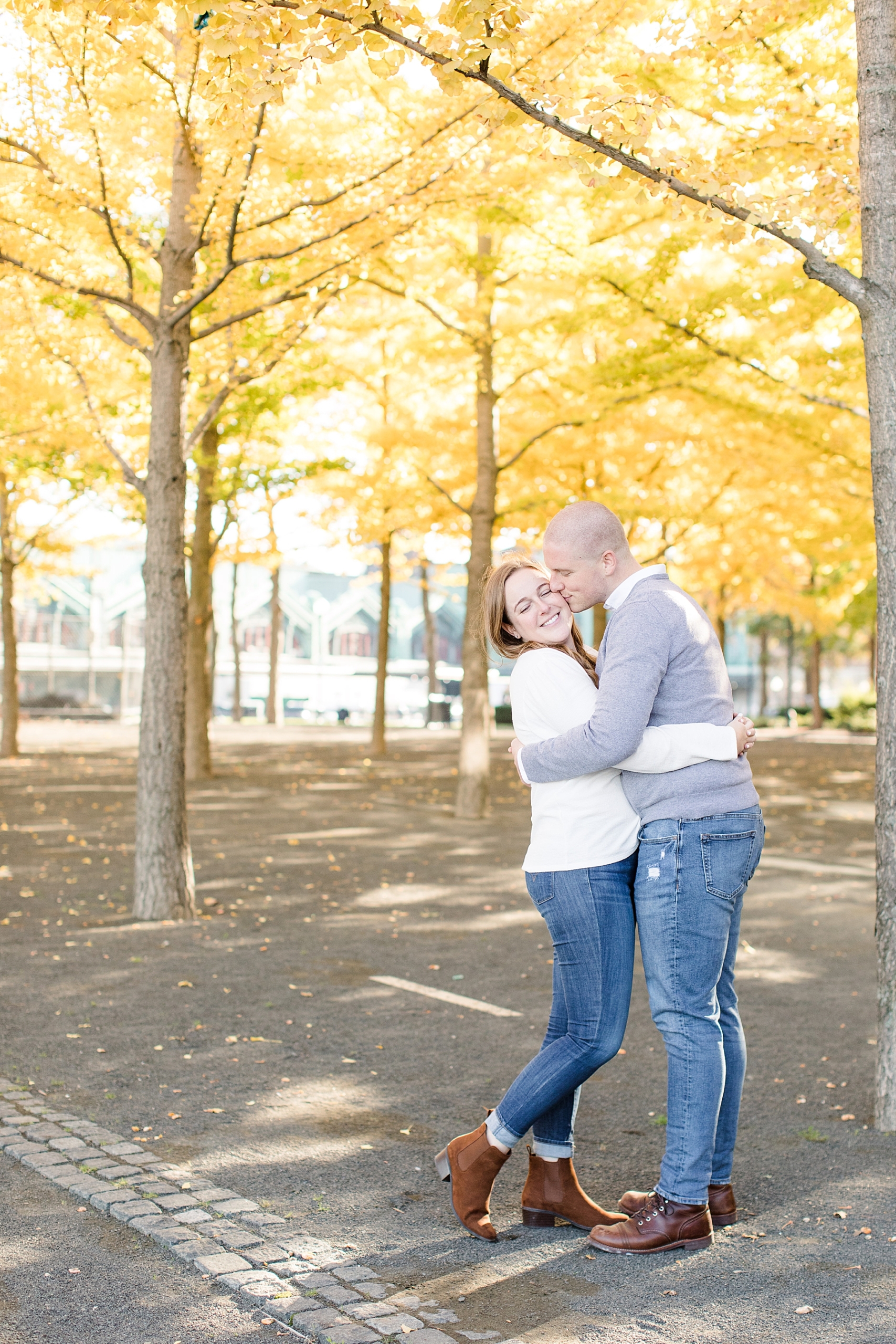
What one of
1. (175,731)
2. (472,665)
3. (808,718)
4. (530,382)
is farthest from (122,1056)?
(808,718)

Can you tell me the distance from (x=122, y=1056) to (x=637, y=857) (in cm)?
289

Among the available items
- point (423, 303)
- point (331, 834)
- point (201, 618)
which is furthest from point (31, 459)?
point (331, 834)

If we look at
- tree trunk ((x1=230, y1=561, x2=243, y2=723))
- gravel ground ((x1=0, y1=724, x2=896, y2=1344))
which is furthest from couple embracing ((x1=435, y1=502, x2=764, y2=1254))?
tree trunk ((x1=230, y1=561, x2=243, y2=723))

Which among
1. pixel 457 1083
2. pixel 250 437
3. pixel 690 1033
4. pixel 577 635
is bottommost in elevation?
pixel 457 1083

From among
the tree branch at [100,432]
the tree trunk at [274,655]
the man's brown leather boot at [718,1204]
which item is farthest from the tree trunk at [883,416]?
the tree trunk at [274,655]

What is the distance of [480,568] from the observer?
14.5 m

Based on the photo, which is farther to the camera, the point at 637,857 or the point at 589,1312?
the point at 637,857

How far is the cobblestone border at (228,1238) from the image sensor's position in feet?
10.2

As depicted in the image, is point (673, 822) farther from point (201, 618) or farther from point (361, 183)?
point (201, 618)

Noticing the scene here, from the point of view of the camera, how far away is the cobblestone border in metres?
3.10

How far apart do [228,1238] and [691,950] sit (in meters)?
1.48

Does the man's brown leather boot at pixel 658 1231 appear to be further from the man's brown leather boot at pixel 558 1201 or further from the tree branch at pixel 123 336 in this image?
the tree branch at pixel 123 336

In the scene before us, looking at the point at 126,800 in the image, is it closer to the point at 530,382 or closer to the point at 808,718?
the point at 530,382

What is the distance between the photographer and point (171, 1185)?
3977mm
